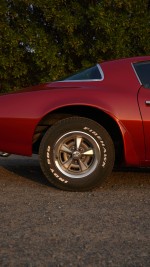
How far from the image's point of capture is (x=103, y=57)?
1288cm

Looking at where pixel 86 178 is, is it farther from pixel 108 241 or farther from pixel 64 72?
pixel 64 72

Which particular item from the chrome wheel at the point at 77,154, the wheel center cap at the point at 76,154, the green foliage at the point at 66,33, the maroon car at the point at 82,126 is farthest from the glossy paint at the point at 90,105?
the green foliage at the point at 66,33

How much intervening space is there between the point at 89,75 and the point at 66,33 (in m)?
7.99

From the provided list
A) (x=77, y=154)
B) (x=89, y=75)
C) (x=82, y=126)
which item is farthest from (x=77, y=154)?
(x=89, y=75)

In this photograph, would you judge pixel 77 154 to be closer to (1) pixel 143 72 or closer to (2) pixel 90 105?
(2) pixel 90 105

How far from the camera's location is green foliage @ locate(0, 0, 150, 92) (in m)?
12.2

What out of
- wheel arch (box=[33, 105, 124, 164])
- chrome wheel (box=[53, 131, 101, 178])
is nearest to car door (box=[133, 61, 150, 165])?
wheel arch (box=[33, 105, 124, 164])

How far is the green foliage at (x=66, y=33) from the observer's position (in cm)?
1221

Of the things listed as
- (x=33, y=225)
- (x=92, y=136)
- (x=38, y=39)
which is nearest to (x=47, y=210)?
(x=33, y=225)

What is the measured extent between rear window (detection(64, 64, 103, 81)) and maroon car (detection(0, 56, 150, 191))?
0.05 metres

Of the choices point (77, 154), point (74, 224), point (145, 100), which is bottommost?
point (74, 224)

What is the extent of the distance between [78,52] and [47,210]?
9.37 meters

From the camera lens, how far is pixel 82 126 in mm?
4750

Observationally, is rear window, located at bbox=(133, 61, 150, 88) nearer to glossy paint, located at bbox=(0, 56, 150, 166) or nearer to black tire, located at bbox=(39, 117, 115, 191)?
glossy paint, located at bbox=(0, 56, 150, 166)
